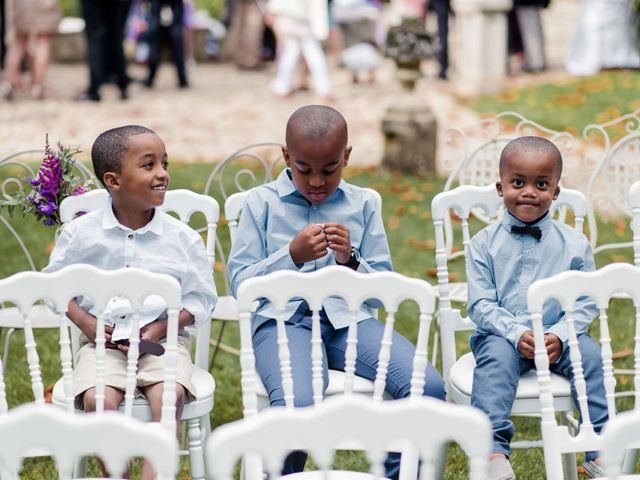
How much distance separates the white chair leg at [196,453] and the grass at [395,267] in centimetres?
87

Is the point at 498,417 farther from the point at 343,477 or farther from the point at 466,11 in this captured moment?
the point at 466,11

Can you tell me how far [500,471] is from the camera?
3.27 metres

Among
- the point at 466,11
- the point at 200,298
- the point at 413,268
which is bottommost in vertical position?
the point at 413,268

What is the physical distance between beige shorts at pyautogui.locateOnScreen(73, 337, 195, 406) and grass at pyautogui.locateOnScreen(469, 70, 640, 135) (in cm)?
716

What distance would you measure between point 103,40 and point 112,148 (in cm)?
793

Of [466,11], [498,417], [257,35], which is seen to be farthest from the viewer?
[257,35]

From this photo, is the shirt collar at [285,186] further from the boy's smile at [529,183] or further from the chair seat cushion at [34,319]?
the chair seat cushion at [34,319]

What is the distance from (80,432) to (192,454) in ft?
4.82

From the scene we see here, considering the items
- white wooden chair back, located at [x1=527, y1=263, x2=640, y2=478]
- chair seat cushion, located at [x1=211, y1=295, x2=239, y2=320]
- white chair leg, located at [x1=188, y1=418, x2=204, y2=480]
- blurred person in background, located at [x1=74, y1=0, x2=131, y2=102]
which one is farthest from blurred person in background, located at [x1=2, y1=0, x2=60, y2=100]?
white wooden chair back, located at [x1=527, y1=263, x2=640, y2=478]

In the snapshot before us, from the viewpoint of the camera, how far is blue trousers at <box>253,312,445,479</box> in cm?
342

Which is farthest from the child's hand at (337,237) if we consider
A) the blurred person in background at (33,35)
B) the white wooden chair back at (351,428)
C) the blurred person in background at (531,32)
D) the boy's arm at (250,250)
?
the blurred person in background at (531,32)

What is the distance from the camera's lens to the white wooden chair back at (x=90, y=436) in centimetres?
200

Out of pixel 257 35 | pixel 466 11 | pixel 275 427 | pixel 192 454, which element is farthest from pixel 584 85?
pixel 275 427

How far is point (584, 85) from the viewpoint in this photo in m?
12.4
